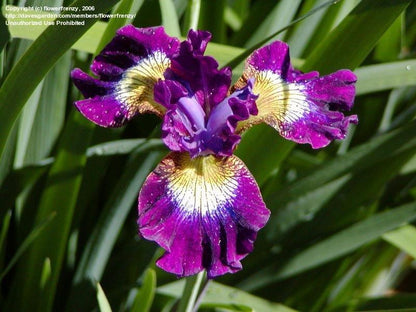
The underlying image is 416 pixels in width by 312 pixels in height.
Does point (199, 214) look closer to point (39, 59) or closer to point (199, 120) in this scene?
point (199, 120)

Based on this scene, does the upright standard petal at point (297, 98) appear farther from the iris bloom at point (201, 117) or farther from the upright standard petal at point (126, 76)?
the upright standard petal at point (126, 76)

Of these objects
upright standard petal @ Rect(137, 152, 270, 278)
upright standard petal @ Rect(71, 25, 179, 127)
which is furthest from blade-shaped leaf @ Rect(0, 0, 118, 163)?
upright standard petal @ Rect(137, 152, 270, 278)

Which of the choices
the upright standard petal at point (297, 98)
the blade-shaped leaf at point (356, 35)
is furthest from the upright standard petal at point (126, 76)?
the blade-shaped leaf at point (356, 35)

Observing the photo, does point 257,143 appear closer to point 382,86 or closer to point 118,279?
point 382,86

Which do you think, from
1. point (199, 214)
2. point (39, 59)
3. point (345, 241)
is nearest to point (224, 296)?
point (345, 241)

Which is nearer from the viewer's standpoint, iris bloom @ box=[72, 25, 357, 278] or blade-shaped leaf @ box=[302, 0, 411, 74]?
iris bloom @ box=[72, 25, 357, 278]

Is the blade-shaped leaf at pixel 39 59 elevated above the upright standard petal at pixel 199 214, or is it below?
above

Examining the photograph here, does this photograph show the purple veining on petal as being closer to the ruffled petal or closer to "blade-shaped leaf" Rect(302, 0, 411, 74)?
the ruffled petal
